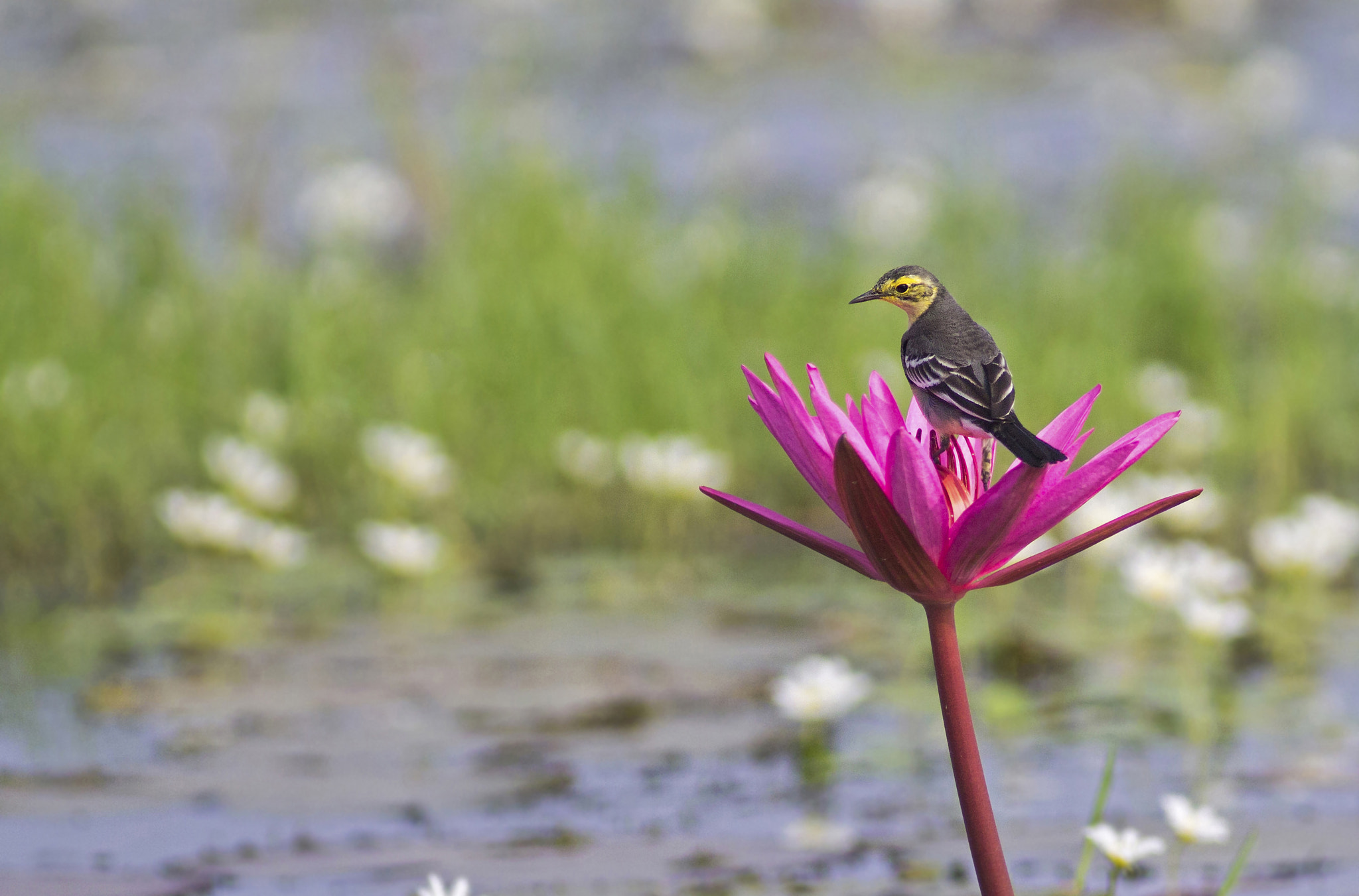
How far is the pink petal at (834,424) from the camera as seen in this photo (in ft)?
3.96

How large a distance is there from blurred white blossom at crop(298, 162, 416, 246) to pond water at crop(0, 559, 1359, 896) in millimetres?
2760

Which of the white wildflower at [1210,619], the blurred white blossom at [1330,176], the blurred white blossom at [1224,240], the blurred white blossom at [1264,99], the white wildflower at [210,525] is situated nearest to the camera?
the white wildflower at [1210,619]

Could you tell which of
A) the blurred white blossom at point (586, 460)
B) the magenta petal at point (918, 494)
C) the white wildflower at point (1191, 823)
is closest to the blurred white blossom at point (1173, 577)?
the white wildflower at point (1191, 823)

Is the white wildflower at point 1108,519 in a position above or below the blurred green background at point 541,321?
below

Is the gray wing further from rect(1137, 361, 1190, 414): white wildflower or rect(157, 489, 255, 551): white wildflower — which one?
rect(1137, 361, 1190, 414): white wildflower

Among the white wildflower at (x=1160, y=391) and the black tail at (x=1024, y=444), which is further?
the white wildflower at (x=1160, y=391)

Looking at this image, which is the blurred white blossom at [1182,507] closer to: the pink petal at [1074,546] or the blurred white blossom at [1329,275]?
the blurred white blossom at [1329,275]

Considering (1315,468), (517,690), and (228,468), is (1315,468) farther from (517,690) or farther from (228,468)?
(228,468)

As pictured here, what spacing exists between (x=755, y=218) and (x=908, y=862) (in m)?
4.14

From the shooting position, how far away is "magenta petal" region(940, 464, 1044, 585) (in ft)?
3.66

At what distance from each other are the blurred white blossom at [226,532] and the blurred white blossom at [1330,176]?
433cm

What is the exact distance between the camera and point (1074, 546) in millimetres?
1146

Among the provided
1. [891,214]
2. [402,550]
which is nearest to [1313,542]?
[402,550]

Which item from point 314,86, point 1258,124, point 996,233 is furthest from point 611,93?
point 996,233
